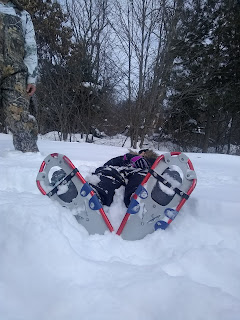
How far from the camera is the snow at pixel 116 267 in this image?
0.81 m

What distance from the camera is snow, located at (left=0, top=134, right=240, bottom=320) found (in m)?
0.81

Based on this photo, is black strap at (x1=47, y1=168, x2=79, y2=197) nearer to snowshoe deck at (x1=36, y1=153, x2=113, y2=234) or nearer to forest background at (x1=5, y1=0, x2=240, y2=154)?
snowshoe deck at (x1=36, y1=153, x2=113, y2=234)

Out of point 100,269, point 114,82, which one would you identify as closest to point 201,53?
point 114,82

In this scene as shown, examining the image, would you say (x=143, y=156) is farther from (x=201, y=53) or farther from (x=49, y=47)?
(x=49, y=47)

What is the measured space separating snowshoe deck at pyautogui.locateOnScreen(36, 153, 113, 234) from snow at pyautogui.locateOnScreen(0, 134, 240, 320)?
0.07m

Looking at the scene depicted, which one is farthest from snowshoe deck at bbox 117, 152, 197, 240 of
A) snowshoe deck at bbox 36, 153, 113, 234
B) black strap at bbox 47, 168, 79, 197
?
black strap at bbox 47, 168, 79, 197

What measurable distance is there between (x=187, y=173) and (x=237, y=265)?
0.59 meters

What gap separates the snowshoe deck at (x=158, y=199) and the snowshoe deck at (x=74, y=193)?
16cm

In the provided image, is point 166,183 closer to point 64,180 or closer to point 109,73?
point 64,180

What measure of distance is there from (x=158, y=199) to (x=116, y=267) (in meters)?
0.58

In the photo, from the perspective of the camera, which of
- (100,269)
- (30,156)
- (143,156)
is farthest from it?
(30,156)

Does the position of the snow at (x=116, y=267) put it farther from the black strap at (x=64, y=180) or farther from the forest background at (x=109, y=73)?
the forest background at (x=109, y=73)

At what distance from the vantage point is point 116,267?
1.05 m

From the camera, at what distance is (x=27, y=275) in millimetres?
910
